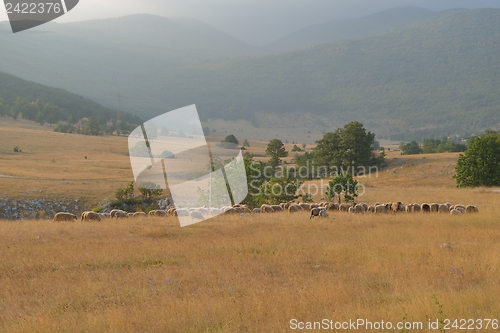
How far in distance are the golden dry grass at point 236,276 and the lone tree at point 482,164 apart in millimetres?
32014

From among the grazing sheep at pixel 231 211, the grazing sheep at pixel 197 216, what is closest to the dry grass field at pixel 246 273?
the grazing sheep at pixel 197 216

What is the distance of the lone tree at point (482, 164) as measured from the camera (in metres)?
48.0

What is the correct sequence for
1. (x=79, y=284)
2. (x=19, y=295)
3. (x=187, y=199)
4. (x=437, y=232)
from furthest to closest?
(x=187, y=199) → (x=437, y=232) → (x=79, y=284) → (x=19, y=295)

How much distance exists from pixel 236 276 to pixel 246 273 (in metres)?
0.45

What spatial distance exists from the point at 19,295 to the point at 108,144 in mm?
101799

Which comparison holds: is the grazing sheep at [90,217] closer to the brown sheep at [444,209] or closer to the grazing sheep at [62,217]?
the grazing sheep at [62,217]

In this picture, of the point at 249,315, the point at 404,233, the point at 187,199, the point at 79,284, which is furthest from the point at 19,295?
the point at 187,199

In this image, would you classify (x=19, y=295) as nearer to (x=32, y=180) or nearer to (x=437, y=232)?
(x=437, y=232)

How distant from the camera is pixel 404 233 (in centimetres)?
1844

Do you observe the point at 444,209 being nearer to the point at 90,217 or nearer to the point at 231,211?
the point at 231,211

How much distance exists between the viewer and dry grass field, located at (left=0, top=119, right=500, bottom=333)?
8.54 metres

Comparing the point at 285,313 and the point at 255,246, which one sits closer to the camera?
the point at 285,313

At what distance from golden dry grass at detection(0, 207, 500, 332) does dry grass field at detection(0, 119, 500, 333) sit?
39mm

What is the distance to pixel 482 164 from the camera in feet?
158
